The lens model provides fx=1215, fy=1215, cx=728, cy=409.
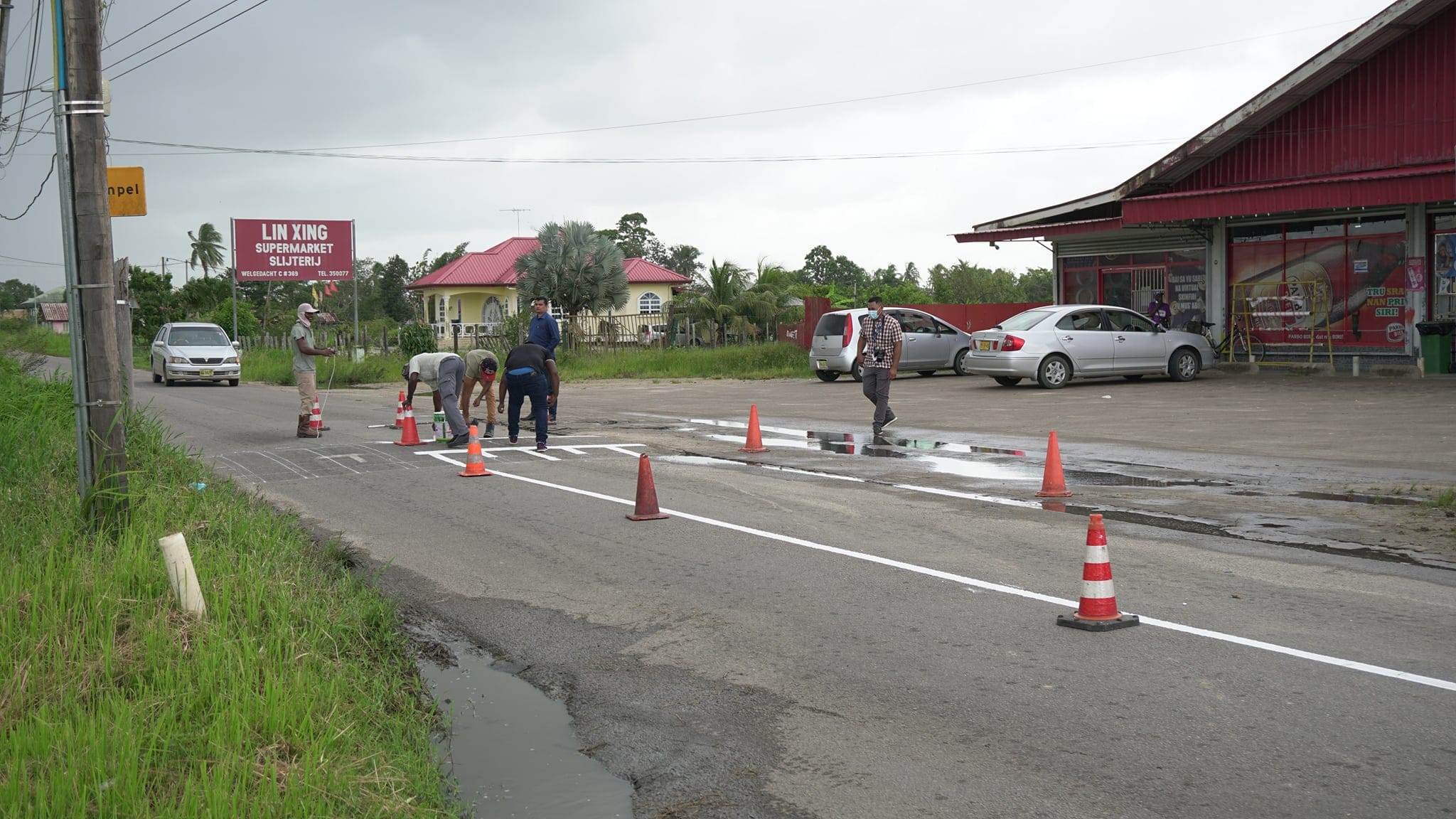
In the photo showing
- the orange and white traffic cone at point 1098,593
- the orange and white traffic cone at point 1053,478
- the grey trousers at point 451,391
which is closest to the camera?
the orange and white traffic cone at point 1098,593

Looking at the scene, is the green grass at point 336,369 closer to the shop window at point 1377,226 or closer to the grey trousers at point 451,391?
the grey trousers at point 451,391

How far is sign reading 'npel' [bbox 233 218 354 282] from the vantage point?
4116cm

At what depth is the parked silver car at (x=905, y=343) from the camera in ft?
89.4

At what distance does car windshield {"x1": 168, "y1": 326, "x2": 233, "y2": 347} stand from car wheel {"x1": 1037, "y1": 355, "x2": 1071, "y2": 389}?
67.9 ft

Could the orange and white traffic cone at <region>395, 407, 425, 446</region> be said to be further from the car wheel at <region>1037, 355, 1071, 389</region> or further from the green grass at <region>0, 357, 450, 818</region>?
the car wheel at <region>1037, 355, 1071, 389</region>

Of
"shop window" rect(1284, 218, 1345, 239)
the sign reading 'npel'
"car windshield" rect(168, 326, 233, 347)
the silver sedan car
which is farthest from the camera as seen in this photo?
the sign reading 'npel'

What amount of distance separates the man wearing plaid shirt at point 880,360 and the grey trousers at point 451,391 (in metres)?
5.07

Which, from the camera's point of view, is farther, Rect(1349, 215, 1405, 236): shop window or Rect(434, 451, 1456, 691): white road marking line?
Rect(1349, 215, 1405, 236): shop window

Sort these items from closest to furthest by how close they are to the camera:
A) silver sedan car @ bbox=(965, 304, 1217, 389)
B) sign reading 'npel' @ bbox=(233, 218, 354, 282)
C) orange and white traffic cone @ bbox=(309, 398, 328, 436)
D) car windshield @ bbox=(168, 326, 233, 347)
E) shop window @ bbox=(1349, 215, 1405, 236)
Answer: orange and white traffic cone @ bbox=(309, 398, 328, 436) → silver sedan car @ bbox=(965, 304, 1217, 389) → shop window @ bbox=(1349, 215, 1405, 236) → car windshield @ bbox=(168, 326, 233, 347) → sign reading 'npel' @ bbox=(233, 218, 354, 282)

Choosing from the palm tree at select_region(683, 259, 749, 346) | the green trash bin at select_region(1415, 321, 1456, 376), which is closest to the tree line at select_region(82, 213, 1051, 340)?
the palm tree at select_region(683, 259, 749, 346)

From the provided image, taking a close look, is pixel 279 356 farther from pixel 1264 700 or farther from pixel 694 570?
pixel 1264 700

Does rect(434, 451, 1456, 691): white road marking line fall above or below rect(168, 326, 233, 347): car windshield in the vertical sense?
below

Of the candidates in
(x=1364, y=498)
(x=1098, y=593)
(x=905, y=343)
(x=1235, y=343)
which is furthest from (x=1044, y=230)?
(x=1098, y=593)

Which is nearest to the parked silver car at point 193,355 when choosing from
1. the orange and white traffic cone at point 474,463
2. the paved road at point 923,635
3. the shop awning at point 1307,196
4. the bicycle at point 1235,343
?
the paved road at point 923,635
